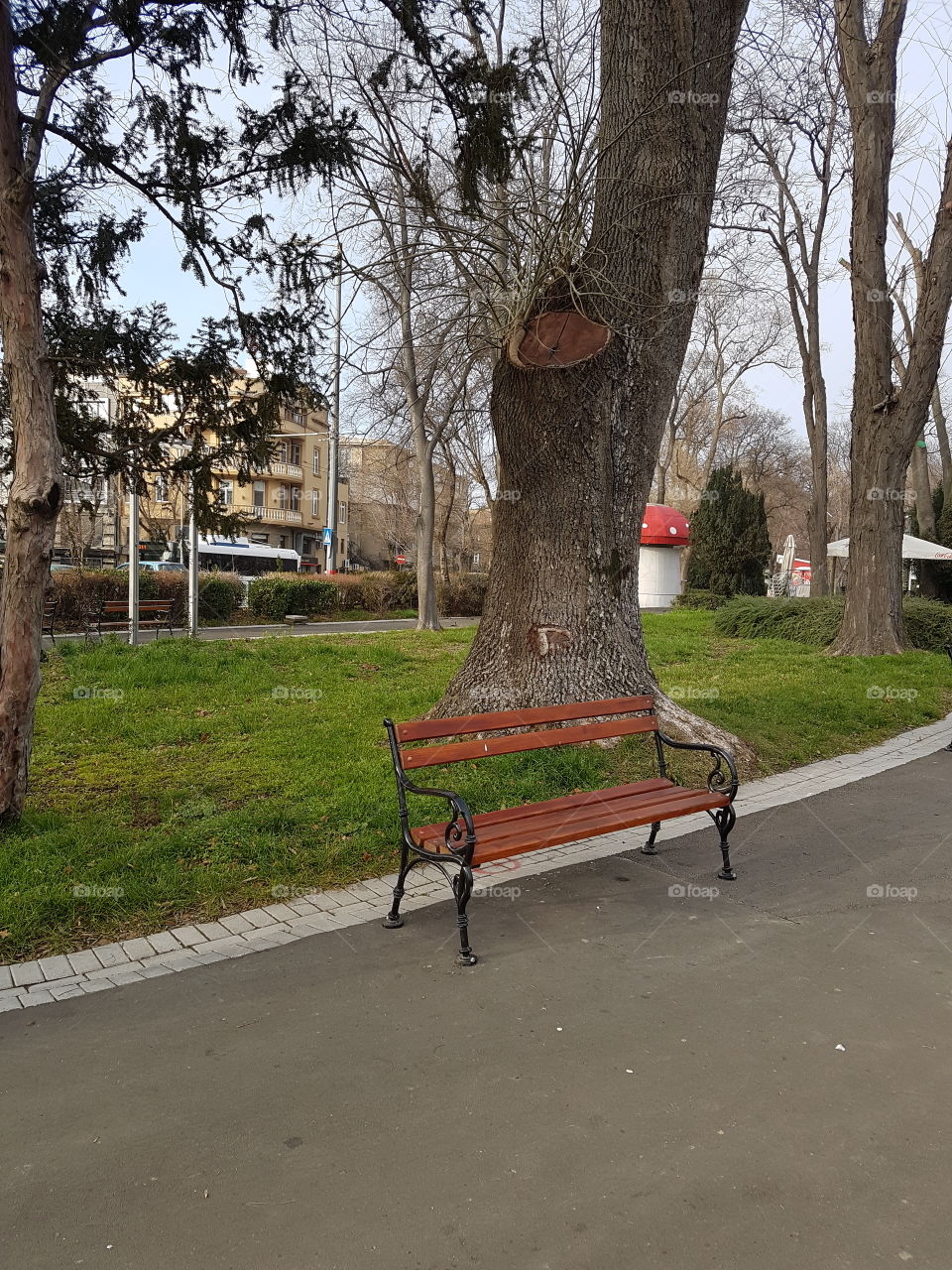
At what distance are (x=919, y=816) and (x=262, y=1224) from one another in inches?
222

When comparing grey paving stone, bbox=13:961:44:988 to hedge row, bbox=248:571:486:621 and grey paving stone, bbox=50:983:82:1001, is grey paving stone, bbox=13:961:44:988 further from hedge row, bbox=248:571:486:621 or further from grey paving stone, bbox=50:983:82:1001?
hedge row, bbox=248:571:486:621

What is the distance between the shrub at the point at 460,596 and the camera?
30.9 metres

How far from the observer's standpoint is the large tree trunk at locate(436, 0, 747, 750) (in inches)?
285

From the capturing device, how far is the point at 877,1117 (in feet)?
9.12

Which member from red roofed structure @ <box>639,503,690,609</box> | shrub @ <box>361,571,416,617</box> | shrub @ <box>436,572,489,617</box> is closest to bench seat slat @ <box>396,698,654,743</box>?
shrub @ <box>361,571,416,617</box>

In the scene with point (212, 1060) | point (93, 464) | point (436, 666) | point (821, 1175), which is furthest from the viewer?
point (436, 666)

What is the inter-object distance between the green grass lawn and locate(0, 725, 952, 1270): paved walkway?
840 mm

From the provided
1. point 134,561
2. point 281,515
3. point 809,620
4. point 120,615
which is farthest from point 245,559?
point 809,620

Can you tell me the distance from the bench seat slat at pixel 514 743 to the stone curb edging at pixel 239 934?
2.42 feet

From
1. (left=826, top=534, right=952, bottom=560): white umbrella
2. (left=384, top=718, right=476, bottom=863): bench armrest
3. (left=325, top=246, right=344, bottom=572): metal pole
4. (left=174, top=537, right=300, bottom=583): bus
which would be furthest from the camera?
(left=174, top=537, right=300, bottom=583): bus

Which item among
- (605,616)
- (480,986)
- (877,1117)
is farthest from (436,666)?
(877,1117)

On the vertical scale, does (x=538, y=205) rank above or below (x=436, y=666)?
above

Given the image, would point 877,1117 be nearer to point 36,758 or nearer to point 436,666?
point 36,758

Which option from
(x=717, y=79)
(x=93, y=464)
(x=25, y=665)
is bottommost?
(x=25, y=665)
